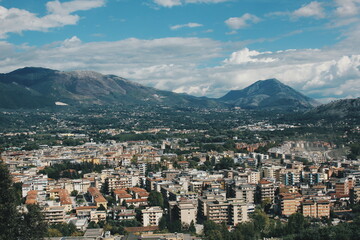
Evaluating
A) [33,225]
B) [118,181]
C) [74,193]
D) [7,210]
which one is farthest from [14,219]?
[118,181]

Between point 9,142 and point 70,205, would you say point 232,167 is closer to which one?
point 70,205

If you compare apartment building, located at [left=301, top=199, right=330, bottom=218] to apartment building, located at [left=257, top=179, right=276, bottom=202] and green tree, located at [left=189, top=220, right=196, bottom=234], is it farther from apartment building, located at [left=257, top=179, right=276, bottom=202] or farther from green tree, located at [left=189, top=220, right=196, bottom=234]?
green tree, located at [left=189, top=220, right=196, bottom=234]

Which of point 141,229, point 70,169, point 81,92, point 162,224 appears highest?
point 81,92

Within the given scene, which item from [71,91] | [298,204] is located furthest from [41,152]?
[71,91]

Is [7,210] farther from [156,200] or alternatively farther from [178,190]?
[178,190]

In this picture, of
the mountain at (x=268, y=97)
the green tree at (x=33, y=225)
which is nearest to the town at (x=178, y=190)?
the green tree at (x=33, y=225)

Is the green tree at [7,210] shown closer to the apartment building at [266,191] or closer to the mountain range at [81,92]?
the apartment building at [266,191]

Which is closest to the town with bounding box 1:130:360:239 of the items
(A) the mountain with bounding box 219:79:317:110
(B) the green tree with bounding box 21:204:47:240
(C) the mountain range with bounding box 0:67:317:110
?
(B) the green tree with bounding box 21:204:47:240
